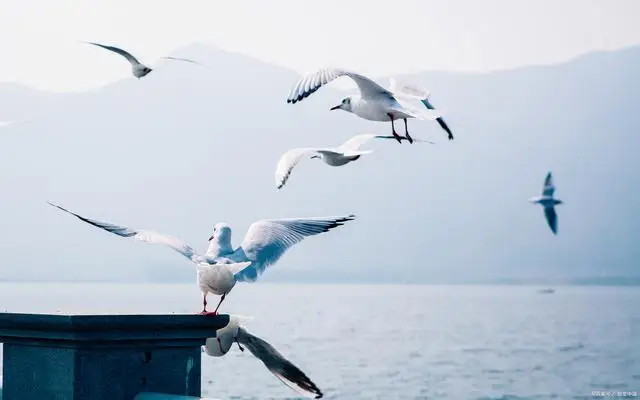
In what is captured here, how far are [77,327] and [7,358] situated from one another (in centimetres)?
48

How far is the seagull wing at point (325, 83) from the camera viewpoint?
348 inches

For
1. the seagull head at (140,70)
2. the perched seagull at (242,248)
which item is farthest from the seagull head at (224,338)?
the seagull head at (140,70)

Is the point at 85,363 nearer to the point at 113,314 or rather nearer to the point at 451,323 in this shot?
the point at 113,314

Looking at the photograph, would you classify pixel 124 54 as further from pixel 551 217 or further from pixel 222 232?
pixel 551 217

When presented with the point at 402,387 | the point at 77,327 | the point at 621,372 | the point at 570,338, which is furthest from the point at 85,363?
the point at 570,338

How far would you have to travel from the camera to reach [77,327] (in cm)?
409

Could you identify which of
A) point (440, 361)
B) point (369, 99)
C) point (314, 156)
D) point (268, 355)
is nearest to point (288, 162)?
point (314, 156)

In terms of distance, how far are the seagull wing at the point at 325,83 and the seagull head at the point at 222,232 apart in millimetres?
2810

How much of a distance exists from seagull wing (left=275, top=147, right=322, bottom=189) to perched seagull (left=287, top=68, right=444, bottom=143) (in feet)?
1.15

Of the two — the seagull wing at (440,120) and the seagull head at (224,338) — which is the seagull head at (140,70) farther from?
the seagull head at (224,338)

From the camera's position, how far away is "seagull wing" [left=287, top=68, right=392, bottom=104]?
8.84 m

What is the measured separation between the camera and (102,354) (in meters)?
4.16

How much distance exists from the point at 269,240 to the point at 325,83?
3636mm

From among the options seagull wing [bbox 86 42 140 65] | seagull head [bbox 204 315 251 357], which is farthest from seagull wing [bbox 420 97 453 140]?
seagull head [bbox 204 315 251 357]
